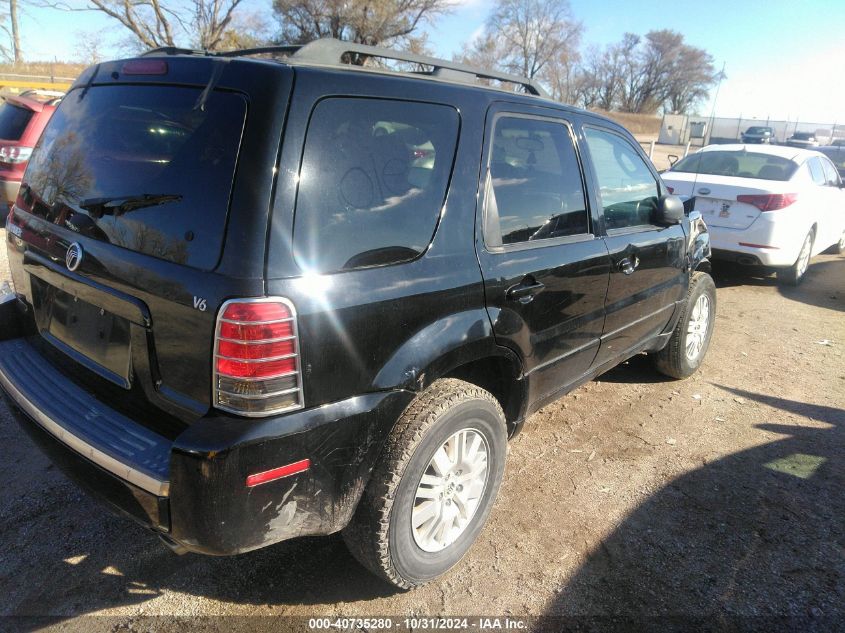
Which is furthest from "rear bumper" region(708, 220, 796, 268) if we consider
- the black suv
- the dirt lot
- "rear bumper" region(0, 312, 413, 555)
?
"rear bumper" region(0, 312, 413, 555)

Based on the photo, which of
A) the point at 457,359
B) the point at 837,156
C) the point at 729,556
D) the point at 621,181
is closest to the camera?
the point at 457,359

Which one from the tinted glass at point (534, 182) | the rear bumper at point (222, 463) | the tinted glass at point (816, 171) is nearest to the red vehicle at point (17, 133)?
the rear bumper at point (222, 463)

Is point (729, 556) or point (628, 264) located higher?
point (628, 264)

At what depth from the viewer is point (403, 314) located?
6.72 ft

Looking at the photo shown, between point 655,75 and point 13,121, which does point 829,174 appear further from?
point 655,75

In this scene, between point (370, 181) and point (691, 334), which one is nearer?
point (370, 181)

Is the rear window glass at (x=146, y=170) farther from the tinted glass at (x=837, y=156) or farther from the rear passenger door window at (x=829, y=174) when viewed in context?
the tinted glass at (x=837, y=156)

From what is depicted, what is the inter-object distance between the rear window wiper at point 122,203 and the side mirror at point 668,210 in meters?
2.85

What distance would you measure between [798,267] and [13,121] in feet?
33.5

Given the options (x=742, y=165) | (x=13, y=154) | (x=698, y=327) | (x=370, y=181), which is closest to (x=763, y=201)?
(x=742, y=165)

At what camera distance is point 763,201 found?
6.56 metres

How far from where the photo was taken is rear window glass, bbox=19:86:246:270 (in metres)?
1.81

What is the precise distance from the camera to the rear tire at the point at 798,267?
7357mm

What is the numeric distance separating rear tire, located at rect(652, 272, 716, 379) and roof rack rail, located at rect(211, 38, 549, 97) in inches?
87.1
